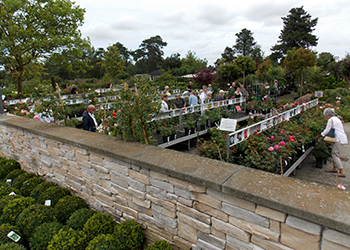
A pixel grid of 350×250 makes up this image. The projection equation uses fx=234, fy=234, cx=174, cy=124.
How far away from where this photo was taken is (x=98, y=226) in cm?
281

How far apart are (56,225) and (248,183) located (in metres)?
2.42

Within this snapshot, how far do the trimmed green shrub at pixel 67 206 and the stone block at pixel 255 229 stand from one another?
2386mm

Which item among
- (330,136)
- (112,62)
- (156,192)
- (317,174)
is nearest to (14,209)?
(156,192)

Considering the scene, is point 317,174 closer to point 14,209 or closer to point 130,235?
point 130,235

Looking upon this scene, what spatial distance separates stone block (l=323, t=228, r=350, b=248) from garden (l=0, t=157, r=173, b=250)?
1.46m

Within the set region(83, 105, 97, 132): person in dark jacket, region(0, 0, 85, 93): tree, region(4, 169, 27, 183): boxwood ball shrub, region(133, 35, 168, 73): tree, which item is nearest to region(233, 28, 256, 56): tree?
region(133, 35, 168, 73): tree

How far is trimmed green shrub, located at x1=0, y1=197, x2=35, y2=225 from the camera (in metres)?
3.15

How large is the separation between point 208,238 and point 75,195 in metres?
2.46

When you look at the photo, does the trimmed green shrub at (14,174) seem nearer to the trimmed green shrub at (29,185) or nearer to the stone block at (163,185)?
the trimmed green shrub at (29,185)

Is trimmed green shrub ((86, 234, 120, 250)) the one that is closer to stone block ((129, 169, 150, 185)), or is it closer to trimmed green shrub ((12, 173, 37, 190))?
stone block ((129, 169, 150, 185))

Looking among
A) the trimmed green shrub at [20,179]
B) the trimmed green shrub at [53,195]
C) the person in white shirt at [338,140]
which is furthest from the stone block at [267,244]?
the person in white shirt at [338,140]

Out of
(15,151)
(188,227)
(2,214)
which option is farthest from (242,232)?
(15,151)

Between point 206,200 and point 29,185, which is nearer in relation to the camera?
point 206,200

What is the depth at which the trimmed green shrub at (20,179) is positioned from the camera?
4074mm
